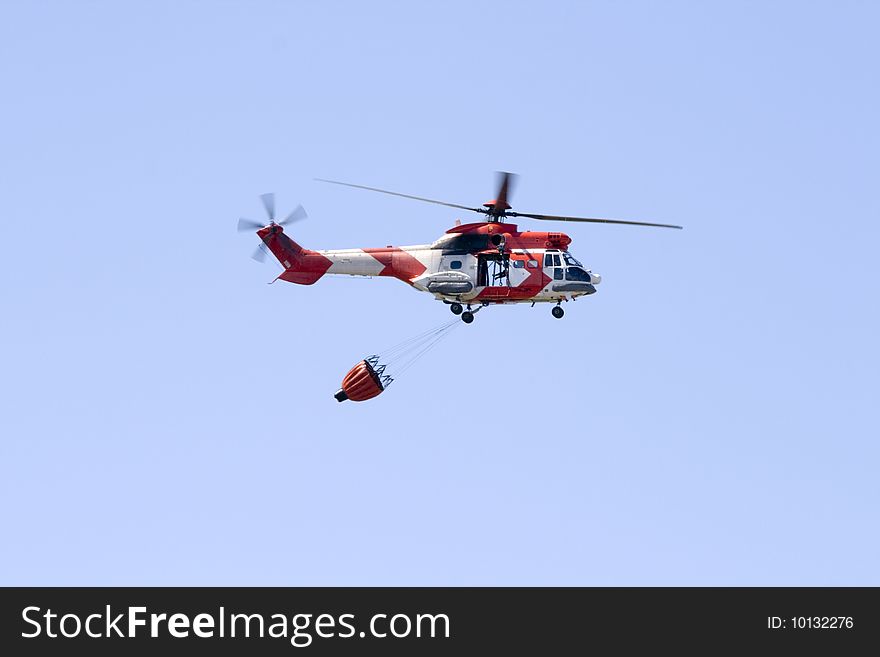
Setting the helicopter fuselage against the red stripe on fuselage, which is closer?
the helicopter fuselage

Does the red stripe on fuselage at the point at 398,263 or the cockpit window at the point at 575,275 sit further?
the red stripe on fuselage at the point at 398,263

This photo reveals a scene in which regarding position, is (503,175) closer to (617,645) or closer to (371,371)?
(371,371)

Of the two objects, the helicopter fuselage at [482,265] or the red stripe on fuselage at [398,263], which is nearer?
the helicopter fuselage at [482,265]

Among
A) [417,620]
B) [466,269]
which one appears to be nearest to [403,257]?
[466,269]

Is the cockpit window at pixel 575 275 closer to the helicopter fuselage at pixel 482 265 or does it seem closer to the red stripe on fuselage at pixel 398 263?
the helicopter fuselage at pixel 482 265

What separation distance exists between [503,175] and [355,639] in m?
27.4

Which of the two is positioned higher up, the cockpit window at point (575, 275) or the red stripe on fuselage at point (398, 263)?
the red stripe on fuselage at point (398, 263)

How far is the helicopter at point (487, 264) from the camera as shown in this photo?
141m

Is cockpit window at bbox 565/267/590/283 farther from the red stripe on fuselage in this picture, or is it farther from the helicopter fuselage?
the red stripe on fuselage

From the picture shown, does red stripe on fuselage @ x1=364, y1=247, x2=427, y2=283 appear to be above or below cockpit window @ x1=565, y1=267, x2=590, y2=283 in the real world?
above

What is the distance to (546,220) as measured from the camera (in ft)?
467

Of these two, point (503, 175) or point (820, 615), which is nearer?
point (820, 615)

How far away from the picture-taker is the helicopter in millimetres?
140875

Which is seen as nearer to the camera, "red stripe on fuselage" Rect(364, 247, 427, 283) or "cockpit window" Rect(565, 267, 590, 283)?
"cockpit window" Rect(565, 267, 590, 283)
